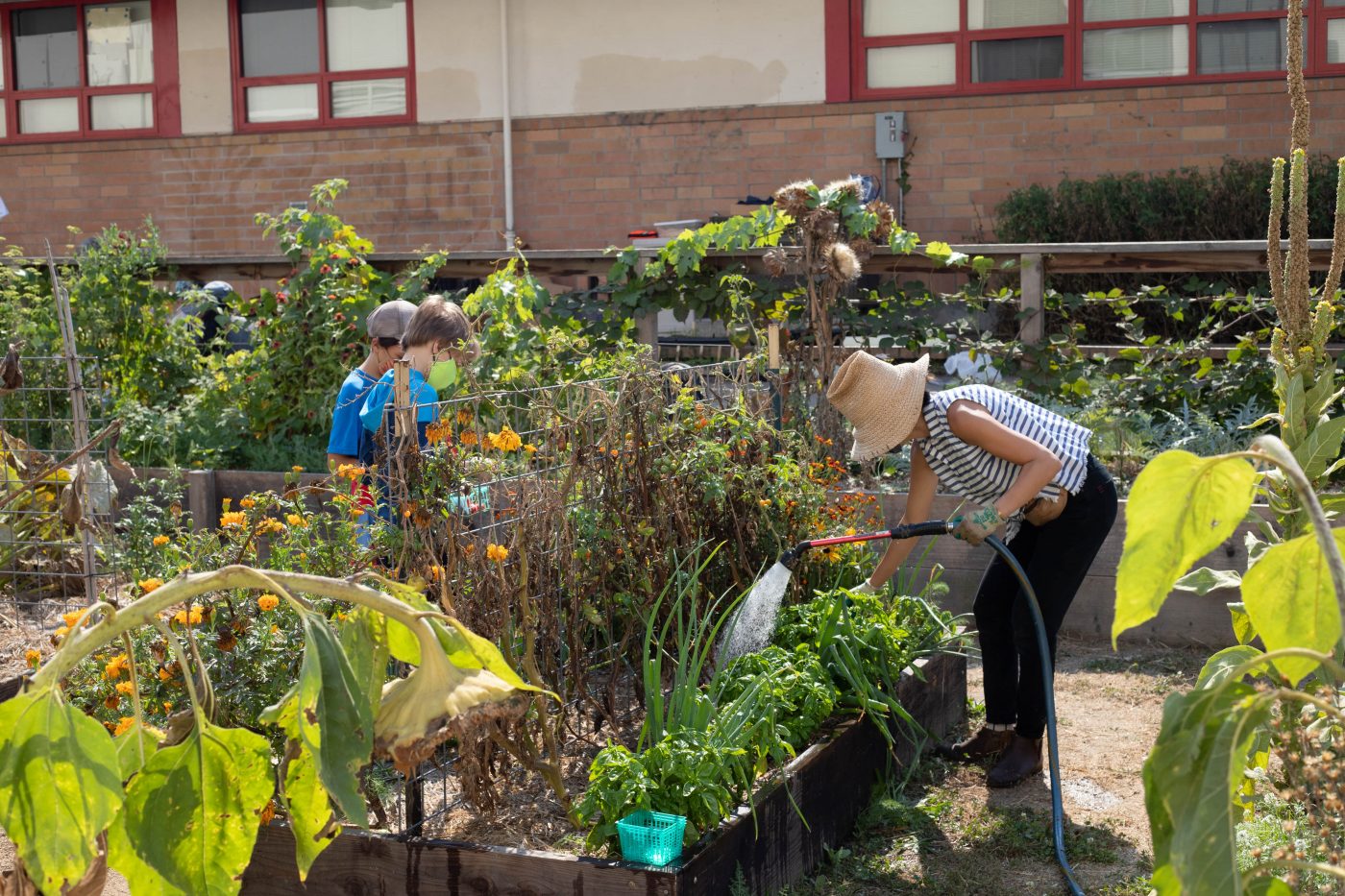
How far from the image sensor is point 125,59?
47.5ft

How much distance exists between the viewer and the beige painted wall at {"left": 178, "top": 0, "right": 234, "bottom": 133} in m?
14.1

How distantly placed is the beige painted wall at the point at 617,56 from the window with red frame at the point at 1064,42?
1.67 ft

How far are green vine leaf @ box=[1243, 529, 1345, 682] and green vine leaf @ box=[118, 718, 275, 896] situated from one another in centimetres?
82

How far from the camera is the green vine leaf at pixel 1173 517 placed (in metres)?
1.03

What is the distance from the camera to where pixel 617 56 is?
12734mm

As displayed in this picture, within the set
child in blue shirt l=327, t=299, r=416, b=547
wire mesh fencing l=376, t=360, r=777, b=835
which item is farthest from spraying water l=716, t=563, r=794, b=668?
child in blue shirt l=327, t=299, r=416, b=547

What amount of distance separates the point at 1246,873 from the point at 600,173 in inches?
481

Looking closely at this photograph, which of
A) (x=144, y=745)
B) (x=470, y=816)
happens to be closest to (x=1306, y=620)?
(x=144, y=745)

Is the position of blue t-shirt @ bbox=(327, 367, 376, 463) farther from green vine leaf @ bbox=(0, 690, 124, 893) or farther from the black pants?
green vine leaf @ bbox=(0, 690, 124, 893)

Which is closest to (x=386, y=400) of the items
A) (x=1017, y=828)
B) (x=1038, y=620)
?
(x=1038, y=620)

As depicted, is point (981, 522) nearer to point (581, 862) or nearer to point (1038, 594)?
point (1038, 594)

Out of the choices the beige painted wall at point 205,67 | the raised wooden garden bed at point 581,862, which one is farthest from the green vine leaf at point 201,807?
the beige painted wall at point 205,67

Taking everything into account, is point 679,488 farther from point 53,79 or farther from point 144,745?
point 53,79

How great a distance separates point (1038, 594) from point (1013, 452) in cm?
60
